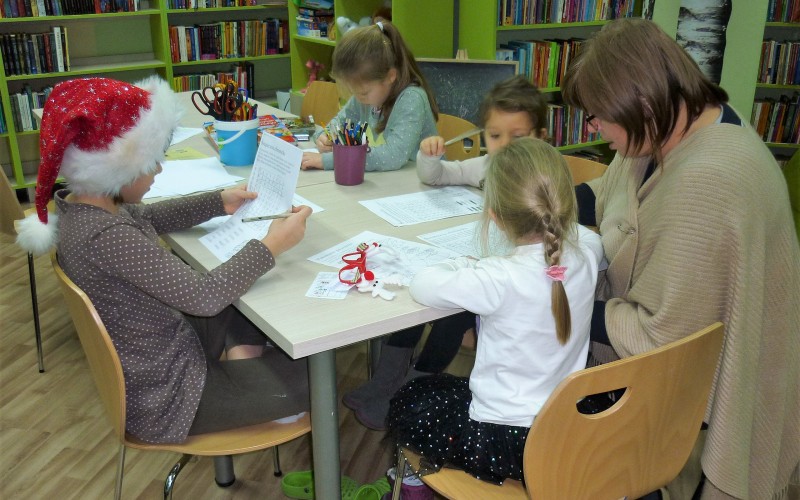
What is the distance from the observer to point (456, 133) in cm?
249

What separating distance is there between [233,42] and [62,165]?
3489 millimetres

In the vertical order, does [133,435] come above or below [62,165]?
below

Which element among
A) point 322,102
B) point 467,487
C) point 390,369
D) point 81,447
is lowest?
point 81,447

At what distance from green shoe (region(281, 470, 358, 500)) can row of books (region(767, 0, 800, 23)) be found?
11.4ft

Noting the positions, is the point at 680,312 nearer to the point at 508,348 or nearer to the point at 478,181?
the point at 508,348

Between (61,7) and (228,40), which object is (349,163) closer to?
(61,7)

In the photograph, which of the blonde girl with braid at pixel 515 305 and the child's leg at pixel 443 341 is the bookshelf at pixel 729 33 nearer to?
the child's leg at pixel 443 341

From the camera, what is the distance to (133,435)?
4.39 feet

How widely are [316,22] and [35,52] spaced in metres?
1.55

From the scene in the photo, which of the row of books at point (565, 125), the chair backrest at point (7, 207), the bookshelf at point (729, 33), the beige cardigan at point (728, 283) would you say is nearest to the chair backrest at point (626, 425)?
the beige cardigan at point (728, 283)

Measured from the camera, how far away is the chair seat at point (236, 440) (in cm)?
132

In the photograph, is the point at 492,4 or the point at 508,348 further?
the point at 492,4

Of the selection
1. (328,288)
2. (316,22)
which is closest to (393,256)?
(328,288)

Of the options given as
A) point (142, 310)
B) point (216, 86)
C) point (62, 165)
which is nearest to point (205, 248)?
point (142, 310)
